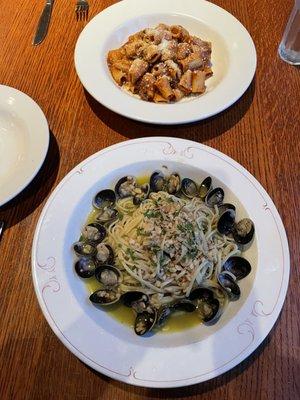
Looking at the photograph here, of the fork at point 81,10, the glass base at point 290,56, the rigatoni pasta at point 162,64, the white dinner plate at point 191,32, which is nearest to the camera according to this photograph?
the white dinner plate at point 191,32

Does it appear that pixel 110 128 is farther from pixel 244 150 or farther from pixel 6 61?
pixel 6 61

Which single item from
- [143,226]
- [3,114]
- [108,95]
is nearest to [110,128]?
[108,95]

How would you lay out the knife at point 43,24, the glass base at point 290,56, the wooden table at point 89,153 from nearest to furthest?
the wooden table at point 89,153
the glass base at point 290,56
the knife at point 43,24

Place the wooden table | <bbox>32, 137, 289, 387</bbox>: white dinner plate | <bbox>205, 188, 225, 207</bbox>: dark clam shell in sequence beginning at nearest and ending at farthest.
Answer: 1. <bbox>32, 137, 289, 387</bbox>: white dinner plate
2. the wooden table
3. <bbox>205, 188, 225, 207</bbox>: dark clam shell

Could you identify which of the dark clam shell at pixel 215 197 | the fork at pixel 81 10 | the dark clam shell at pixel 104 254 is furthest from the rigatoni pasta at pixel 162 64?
the dark clam shell at pixel 104 254

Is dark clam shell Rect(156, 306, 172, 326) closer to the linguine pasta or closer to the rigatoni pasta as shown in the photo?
the linguine pasta

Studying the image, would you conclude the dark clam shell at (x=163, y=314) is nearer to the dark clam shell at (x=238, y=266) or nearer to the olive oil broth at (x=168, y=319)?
the olive oil broth at (x=168, y=319)

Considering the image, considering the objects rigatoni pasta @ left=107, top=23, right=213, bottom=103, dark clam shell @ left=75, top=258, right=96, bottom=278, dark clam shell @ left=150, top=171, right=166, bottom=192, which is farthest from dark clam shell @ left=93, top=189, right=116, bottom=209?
rigatoni pasta @ left=107, top=23, right=213, bottom=103
